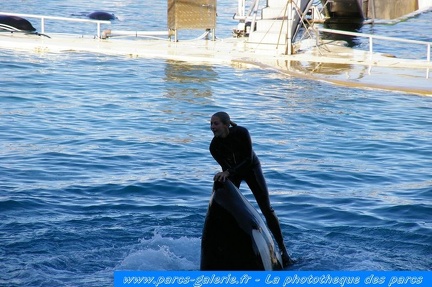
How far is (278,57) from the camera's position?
79.3 feet

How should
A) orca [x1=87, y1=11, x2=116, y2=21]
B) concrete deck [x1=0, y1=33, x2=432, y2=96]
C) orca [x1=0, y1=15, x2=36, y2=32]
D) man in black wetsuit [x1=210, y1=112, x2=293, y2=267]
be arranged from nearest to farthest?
man in black wetsuit [x1=210, y1=112, x2=293, y2=267], concrete deck [x1=0, y1=33, x2=432, y2=96], orca [x1=0, y1=15, x2=36, y2=32], orca [x1=87, y1=11, x2=116, y2=21]

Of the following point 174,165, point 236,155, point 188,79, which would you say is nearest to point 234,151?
point 236,155

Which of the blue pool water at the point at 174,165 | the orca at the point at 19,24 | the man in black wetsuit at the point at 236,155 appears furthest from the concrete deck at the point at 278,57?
the man in black wetsuit at the point at 236,155

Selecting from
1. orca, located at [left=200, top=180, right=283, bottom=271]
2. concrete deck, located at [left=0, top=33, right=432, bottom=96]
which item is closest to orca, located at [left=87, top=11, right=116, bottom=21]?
concrete deck, located at [left=0, top=33, right=432, bottom=96]

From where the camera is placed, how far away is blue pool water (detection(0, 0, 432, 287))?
33.3 ft

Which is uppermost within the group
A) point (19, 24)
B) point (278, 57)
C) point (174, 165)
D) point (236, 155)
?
point (19, 24)

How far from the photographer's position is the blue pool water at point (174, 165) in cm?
1014

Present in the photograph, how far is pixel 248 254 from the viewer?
8.05 metres

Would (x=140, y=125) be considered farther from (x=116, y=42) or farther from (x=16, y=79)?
(x=116, y=42)

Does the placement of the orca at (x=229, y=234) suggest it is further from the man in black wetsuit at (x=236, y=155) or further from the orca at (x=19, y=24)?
the orca at (x=19, y=24)

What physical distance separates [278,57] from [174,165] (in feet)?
34.3

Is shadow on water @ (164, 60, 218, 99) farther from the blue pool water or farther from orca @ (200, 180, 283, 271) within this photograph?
orca @ (200, 180, 283, 271)

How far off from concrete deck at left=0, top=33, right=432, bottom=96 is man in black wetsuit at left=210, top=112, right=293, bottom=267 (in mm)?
11989

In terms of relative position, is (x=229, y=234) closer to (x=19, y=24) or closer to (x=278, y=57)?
(x=278, y=57)
